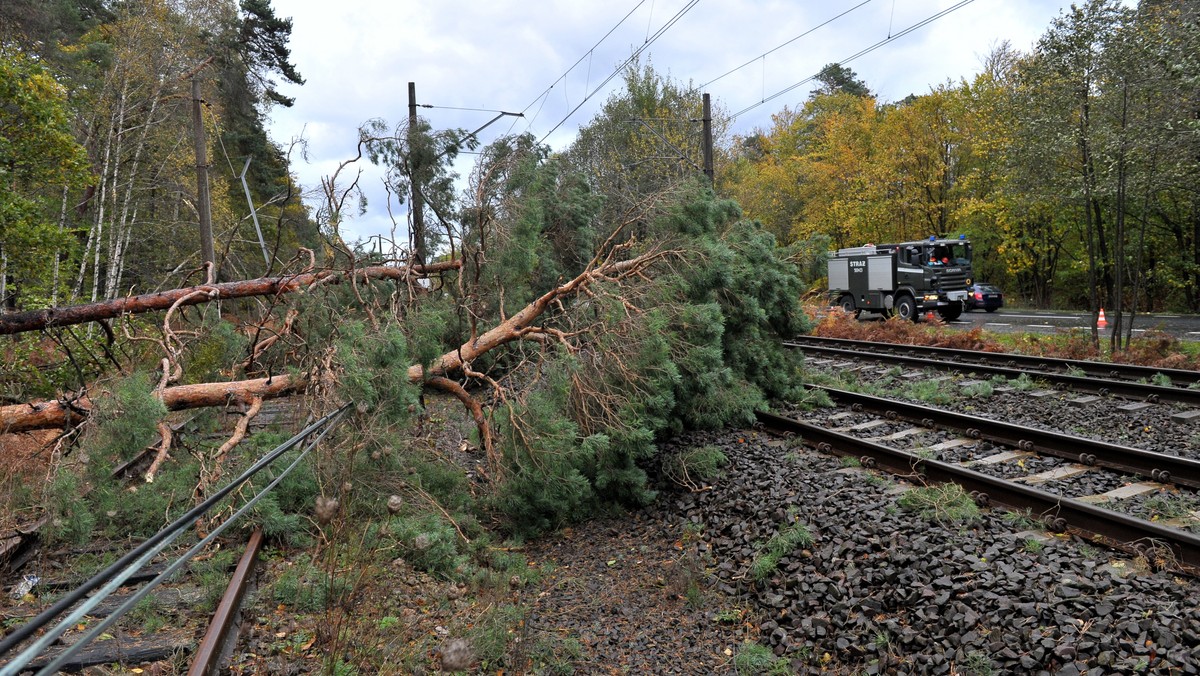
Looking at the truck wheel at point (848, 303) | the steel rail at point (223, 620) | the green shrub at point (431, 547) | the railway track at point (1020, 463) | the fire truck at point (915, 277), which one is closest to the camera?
the steel rail at point (223, 620)

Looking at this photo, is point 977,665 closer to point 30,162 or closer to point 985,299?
point 30,162

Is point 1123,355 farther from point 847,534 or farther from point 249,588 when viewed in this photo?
point 249,588

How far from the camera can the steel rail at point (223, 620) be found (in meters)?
3.48

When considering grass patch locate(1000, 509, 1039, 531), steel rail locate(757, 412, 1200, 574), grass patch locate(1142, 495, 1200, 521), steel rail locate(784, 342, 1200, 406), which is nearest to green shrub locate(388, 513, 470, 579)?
steel rail locate(757, 412, 1200, 574)

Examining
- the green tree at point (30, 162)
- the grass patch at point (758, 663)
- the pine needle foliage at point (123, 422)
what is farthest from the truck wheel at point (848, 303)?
the pine needle foliage at point (123, 422)

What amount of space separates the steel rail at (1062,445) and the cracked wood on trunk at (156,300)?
6884 millimetres

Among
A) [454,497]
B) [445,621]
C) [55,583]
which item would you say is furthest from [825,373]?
[55,583]

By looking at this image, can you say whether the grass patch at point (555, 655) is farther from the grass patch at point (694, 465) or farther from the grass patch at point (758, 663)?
the grass patch at point (694, 465)

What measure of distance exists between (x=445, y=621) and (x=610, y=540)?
2396 mm

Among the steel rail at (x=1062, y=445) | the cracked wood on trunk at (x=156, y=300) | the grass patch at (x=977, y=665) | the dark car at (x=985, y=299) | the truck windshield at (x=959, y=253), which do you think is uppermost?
the truck windshield at (x=959, y=253)

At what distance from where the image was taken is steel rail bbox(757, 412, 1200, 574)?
4507 mm

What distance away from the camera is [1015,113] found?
1830cm

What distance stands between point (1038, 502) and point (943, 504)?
2.38ft

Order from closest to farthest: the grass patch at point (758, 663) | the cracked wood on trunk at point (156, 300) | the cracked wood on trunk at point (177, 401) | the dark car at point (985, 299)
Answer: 1. the grass patch at point (758, 663)
2. the cracked wood on trunk at point (177, 401)
3. the cracked wood on trunk at point (156, 300)
4. the dark car at point (985, 299)
